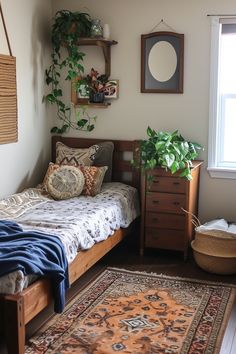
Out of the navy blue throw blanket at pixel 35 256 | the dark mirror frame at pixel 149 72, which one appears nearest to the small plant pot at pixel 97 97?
the dark mirror frame at pixel 149 72

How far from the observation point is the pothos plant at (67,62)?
433 cm

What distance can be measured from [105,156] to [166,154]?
73 centimetres

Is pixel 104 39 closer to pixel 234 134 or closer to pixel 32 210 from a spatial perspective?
pixel 234 134

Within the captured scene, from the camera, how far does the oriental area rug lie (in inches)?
108

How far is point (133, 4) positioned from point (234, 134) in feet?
4.68

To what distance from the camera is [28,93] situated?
14.1ft

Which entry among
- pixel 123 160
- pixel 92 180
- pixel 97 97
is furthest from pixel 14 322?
pixel 97 97

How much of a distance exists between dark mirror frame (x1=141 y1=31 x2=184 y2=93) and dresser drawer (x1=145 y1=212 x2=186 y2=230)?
3.54ft

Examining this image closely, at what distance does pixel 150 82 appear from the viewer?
436cm

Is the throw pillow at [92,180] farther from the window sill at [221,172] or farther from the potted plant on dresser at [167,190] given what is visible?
the window sill at [221,172]

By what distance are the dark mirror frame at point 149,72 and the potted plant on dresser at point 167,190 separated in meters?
→ 0.42

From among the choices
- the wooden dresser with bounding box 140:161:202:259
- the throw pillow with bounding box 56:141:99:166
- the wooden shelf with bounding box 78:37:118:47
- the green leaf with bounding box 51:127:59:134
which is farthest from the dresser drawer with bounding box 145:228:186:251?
the wooden shelf with bounding box 78:37:118:47

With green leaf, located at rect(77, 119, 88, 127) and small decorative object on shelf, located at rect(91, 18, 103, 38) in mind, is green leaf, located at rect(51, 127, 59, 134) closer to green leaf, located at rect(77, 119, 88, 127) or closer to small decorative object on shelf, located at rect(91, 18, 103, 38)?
green leaf, located at rect(77, 119, 88, 127)

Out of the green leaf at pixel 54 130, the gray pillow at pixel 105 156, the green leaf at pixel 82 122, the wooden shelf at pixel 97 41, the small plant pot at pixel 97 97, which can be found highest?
the wooden shelf at pixel 97 41
